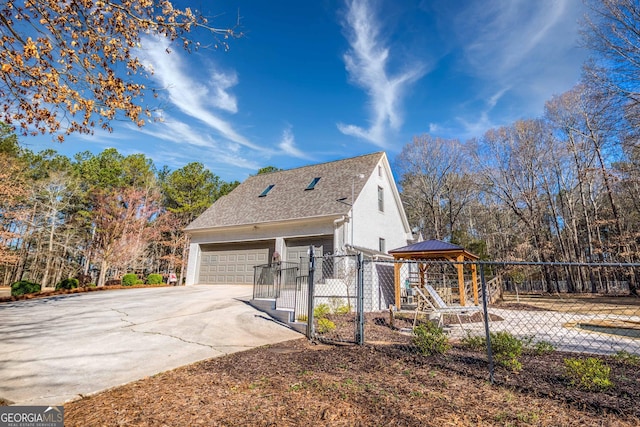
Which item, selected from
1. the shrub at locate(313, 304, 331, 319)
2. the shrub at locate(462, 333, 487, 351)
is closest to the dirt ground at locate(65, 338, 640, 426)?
the shrub at locate(462, 333, 487, 351)

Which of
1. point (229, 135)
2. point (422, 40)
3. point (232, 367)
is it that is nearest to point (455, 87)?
point (422, 40)

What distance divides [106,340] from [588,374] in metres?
7.82

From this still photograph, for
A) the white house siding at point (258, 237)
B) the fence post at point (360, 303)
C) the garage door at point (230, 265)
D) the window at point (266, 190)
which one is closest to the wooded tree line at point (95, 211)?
the white house siding at point (258, 237)

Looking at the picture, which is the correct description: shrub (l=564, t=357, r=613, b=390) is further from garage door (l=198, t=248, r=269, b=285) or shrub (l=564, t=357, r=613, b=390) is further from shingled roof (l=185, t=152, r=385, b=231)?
garage door (l=198, t=248, r=269, b=285)

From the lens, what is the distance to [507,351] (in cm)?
449

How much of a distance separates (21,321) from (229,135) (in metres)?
10.4

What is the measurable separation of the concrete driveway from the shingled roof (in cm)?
655

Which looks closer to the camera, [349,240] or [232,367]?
[232,367]

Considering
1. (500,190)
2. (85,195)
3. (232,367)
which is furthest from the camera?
(85,195)

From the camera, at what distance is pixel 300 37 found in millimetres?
11195

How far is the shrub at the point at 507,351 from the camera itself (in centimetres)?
430

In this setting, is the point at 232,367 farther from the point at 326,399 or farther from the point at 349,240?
the point at 349,240

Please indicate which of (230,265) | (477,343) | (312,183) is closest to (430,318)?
(477,343)

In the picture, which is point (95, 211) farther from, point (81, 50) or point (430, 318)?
point (430, 318)
